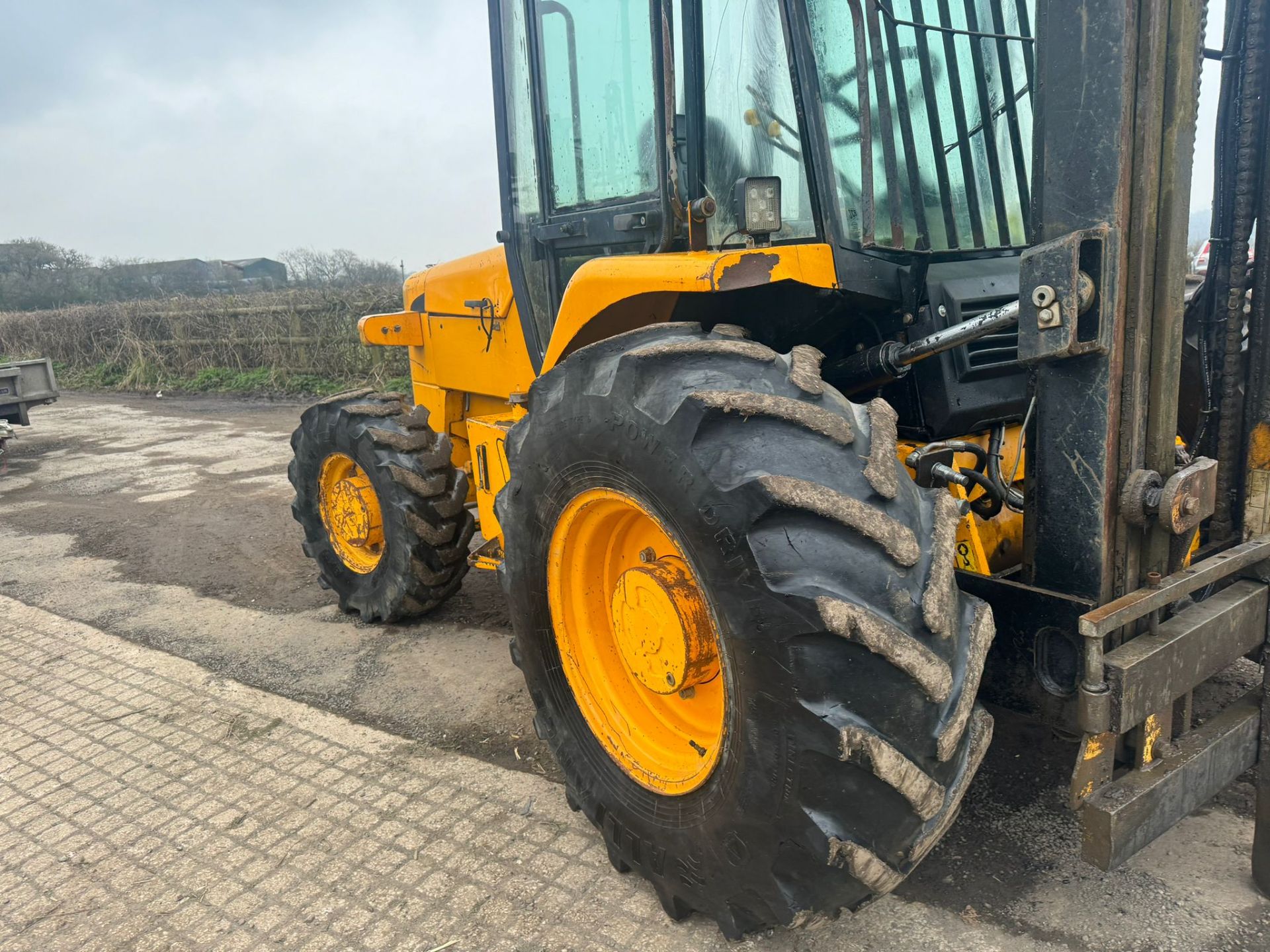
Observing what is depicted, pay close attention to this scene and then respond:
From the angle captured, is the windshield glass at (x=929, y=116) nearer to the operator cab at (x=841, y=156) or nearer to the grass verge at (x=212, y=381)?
the operator cab at (x=841, y=156)

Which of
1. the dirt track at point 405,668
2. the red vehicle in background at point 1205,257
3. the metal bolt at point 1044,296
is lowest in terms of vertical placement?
the dirt track at point 405,668

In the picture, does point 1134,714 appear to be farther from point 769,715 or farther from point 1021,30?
point 1021,30

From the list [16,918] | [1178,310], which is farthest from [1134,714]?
[16,918]

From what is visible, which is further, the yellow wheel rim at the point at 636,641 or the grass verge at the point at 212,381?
the grass verge at the point at 212,381

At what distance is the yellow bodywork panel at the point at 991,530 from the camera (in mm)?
Result: 2377

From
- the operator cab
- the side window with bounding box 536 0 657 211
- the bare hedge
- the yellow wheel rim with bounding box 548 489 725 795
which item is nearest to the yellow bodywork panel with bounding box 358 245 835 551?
the operator cab

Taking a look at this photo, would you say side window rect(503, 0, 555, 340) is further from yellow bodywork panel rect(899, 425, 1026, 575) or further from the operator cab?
yellow bodywork panel rect(899, 425, 1026, 575)

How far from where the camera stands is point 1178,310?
6.19 ft

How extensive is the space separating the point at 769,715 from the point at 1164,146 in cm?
139

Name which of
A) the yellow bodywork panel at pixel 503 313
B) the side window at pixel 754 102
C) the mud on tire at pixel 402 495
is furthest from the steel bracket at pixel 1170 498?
the mud on tire at pixel 402 495

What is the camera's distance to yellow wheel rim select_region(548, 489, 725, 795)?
2172mm

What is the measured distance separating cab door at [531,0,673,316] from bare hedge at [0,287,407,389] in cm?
1097

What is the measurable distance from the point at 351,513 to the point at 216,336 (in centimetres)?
1453

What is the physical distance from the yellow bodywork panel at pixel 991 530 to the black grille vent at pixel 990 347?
213 millimetres
